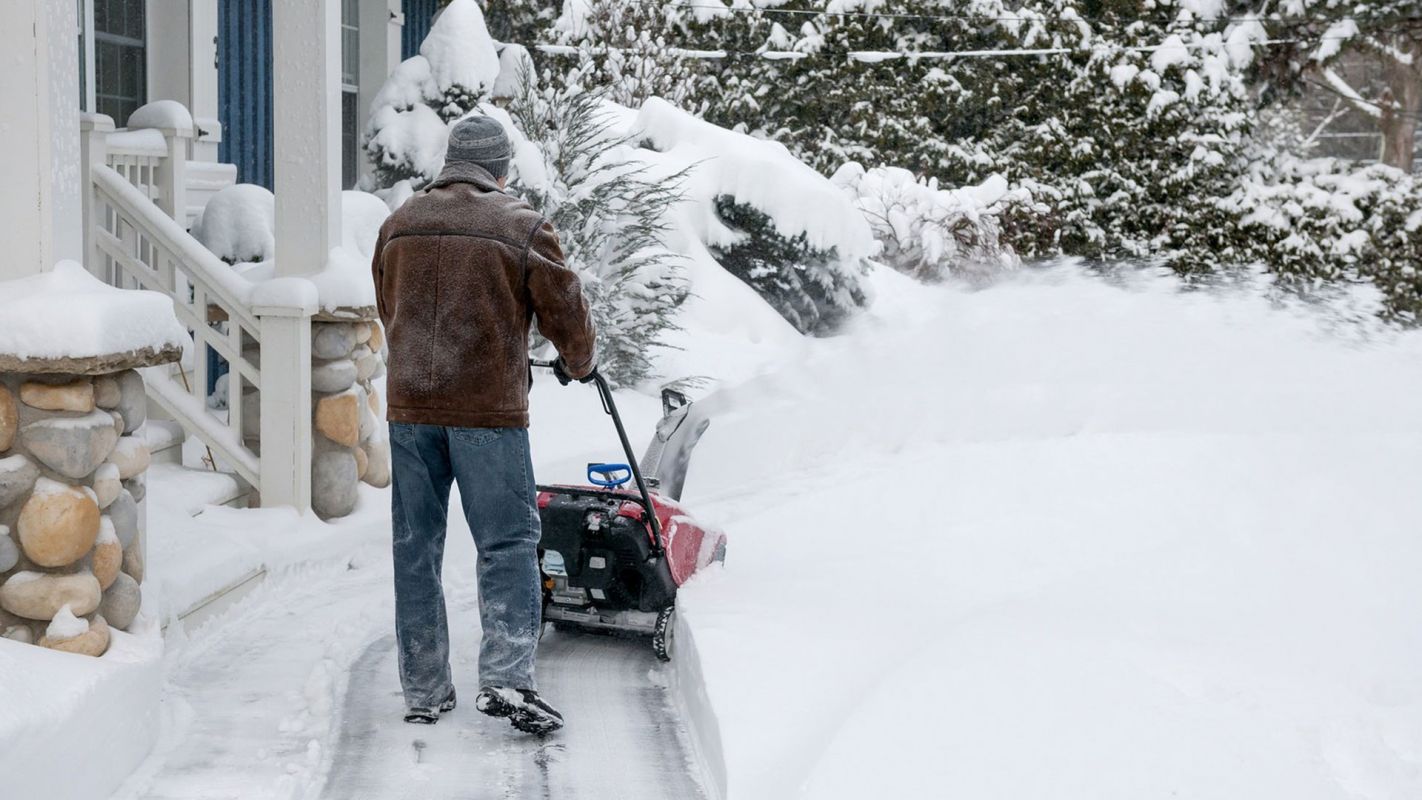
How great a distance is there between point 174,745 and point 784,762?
1619 millimetres

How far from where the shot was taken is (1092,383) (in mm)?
10875

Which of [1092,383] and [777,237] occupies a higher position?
[777,237]

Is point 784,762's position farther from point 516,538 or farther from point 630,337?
point 630,337

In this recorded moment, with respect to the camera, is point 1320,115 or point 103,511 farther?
point 1320,115

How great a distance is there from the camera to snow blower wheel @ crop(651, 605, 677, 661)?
4.85m

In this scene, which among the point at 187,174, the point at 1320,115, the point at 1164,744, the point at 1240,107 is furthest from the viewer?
the point at 1320,115

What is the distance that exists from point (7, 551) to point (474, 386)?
1.22 m

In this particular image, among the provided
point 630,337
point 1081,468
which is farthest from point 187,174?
point 1081,468

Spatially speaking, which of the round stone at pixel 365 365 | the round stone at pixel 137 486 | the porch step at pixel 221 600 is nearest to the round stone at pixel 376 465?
the round stone at pixel 365 365

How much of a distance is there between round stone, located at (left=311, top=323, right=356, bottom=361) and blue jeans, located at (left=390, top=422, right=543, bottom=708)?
226cm

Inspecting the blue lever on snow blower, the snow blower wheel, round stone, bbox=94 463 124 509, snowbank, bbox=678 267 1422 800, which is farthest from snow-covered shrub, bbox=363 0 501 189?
round stone, bbox=94 463 124 509

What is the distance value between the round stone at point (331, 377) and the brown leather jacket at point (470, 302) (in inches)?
92.6

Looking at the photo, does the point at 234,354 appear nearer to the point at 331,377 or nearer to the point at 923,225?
the point at 331,377

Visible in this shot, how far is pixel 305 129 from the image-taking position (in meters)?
6.17
